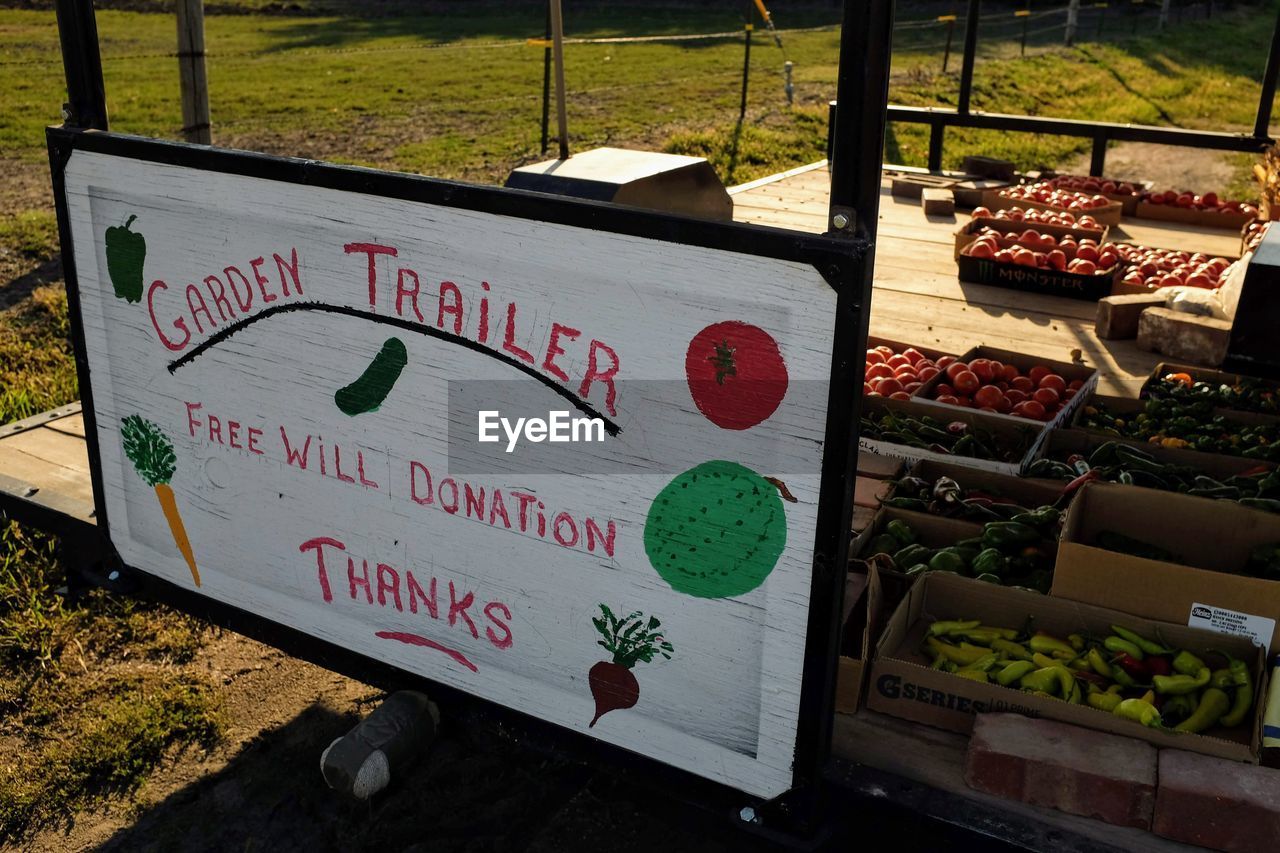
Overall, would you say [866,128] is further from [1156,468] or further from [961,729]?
[1156,468]

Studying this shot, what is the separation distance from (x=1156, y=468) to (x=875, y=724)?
1.54 metres

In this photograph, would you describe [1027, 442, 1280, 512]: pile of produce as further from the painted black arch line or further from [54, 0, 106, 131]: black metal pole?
[54, 0, 106, 131]: black metal pole

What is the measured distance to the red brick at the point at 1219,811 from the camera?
2.17 metres

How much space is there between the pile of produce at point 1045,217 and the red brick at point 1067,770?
16.4 ft

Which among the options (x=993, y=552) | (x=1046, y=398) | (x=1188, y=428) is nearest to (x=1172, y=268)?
(x=1046, y=398)

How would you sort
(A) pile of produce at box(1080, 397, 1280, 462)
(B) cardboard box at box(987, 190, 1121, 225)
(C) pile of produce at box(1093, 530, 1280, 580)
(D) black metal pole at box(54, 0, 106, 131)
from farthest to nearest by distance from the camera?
(B) cardboard box at box(987, 190, 1121, 225) → (A) pile of produce at box(1080, 397, 1280, 462) → (C) pile of produce at box(1093, 530, 1280, 580) → (D) black metal pole at box(54, 0, 106, 131)

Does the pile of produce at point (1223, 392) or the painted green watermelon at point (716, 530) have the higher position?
the painted green watermelon at point (716, 530)

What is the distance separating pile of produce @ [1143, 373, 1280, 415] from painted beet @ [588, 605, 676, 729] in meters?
2.85

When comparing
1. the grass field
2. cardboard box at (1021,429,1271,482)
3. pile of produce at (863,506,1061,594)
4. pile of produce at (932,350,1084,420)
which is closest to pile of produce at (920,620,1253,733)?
pile of produce at (863,506,1061,594)

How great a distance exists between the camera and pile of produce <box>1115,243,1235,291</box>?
5.89 m

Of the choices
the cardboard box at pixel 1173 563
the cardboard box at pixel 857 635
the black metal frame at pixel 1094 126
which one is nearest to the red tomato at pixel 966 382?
the cardboard box at pixel 1173 563

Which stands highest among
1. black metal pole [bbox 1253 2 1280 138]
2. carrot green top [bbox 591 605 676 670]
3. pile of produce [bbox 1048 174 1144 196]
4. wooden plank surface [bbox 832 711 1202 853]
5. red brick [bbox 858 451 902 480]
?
black metal pole [bbox 1253 2 1280 138]

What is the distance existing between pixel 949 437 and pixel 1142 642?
1.41 meters

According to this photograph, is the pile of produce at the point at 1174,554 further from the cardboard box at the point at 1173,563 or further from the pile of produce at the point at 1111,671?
the pile of produce at the point at 1111,671
